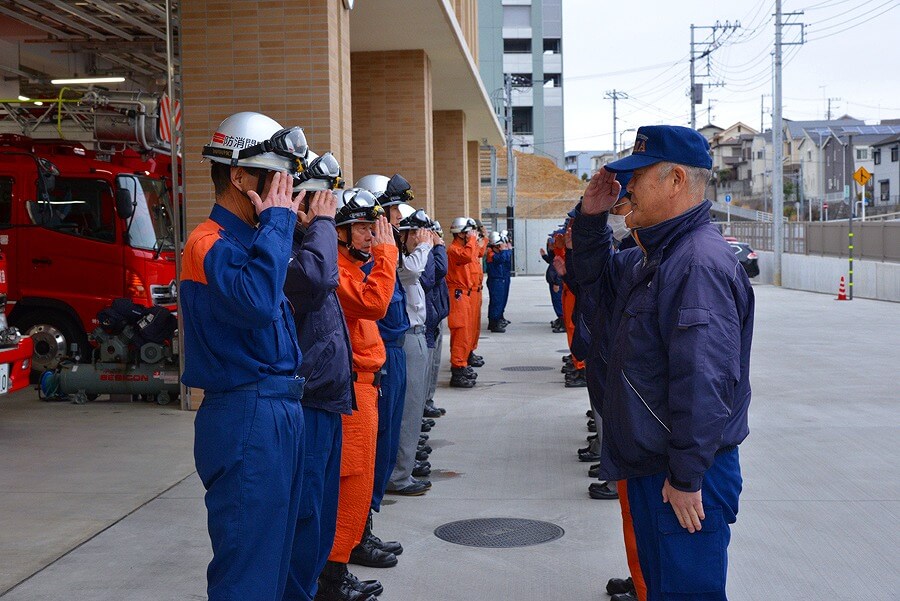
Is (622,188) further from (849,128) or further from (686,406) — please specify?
(849,128)

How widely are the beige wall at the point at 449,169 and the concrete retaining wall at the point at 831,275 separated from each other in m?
11.3

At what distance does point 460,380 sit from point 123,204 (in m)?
4.98

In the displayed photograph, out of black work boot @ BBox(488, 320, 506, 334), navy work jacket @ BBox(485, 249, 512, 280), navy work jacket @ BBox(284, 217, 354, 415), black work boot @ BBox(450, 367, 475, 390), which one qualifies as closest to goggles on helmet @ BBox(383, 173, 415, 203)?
navy work jacket @ BBox(284, 217, 354, 415)

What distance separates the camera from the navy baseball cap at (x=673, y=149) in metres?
3.54

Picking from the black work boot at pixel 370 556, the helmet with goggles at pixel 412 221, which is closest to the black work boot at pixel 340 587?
the black work boot at pixel 370 556

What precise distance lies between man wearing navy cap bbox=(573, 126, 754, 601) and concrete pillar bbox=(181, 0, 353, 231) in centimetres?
706

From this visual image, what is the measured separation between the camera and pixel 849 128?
8981 centimetres

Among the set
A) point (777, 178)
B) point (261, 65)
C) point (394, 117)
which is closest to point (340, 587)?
point (261, 65)

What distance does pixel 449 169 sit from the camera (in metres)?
25.7

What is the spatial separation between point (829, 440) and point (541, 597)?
5.02m

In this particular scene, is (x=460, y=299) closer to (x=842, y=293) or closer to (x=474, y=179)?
(x=842, y=293)

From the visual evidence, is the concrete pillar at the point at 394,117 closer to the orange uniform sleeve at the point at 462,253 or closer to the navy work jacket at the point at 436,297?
the orange uniform sleeve at the point at 462,253

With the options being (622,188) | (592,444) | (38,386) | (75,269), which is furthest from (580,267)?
(75,269)

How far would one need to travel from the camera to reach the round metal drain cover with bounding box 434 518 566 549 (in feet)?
20.6
